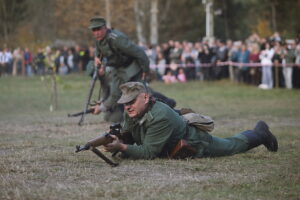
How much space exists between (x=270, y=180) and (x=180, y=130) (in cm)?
164

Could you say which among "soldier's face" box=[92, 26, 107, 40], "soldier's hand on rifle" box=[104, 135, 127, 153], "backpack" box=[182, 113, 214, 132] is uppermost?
"soldier's face" box=[92, 26, 107, 40]

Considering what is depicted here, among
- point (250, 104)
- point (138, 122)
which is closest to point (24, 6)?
point (250, 104)

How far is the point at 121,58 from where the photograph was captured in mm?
13781

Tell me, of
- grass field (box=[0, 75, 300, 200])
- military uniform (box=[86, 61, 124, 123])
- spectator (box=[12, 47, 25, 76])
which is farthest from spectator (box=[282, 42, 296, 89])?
spectator (box=[12, 47, 25, 76])

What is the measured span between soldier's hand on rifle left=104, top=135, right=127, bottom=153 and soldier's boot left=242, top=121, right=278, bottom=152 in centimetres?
191

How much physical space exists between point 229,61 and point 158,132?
A: 22655mm

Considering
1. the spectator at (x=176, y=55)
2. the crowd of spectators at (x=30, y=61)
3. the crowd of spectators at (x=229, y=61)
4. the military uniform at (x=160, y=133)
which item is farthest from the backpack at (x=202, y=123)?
the crowd of spectators at (x=30, y=61)

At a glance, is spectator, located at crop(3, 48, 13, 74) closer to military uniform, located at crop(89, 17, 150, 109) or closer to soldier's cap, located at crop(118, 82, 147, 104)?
military uniform, located at crop(89, 17, 150, 109)

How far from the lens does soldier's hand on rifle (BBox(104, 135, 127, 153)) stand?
8180 millimetres

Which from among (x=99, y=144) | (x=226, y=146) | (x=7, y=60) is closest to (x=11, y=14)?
(x=7, y=60)

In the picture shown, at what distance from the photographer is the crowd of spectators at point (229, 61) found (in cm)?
2575

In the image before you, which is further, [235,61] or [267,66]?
[235,61]

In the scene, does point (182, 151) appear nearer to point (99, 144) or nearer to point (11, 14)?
point (99, 144)

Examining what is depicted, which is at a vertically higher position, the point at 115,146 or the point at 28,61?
the point at 28,61
